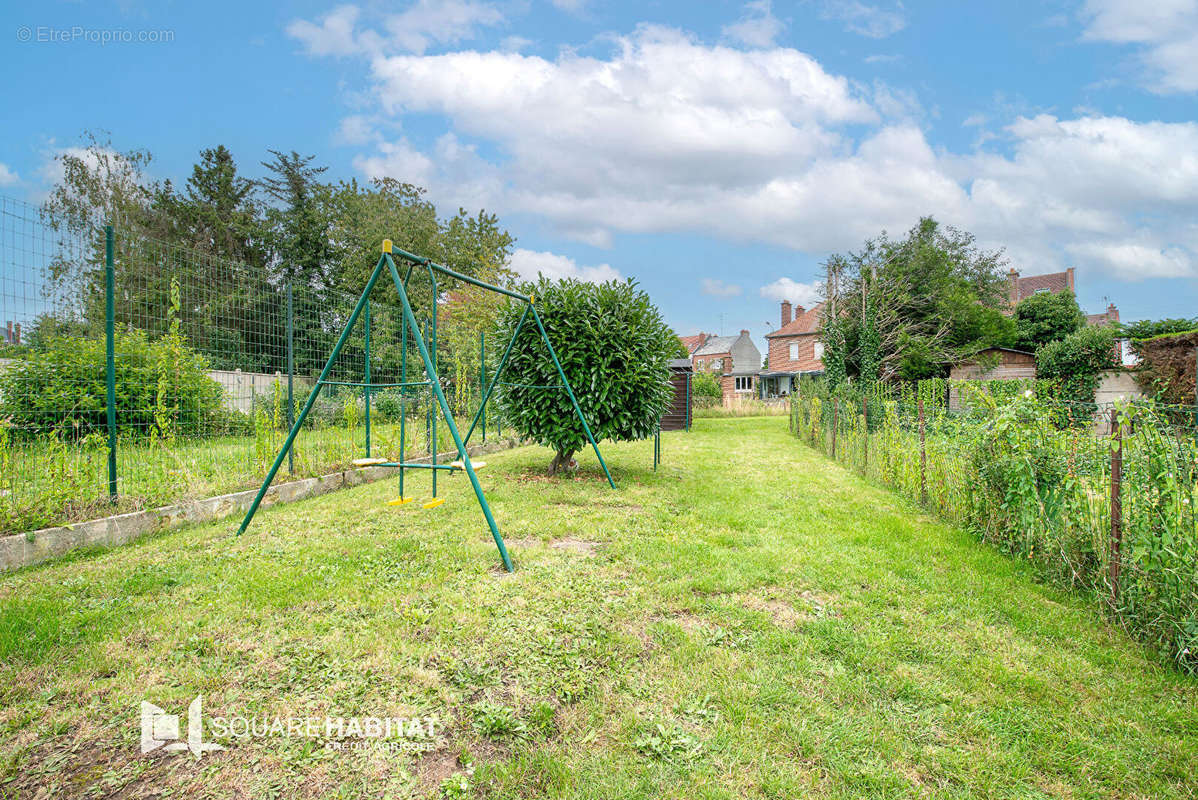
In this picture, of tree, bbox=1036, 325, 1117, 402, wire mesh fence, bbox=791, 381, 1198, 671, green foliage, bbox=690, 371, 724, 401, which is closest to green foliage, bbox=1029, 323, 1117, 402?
tree, bbox=1036, 325, 1117, 402

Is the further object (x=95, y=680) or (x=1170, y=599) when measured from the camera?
(x=1170, y=599)

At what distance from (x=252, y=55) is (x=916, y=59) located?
32.7 feet

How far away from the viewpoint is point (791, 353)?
39.0 m

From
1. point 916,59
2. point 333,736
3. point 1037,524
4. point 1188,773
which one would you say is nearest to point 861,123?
point 916,59

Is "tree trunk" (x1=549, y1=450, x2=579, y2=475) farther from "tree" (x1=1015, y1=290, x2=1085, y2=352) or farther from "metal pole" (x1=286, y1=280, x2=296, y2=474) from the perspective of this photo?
"tree" (x1=1015, y1=290, x2=1085, y2=352)

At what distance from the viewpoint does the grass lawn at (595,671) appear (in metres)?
1.87

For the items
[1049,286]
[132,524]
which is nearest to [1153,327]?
[132,524]

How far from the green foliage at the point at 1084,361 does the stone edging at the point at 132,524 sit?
19.4m

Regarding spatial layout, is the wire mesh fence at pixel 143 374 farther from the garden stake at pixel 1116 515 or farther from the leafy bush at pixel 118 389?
the garden stake at pixel 1116 515

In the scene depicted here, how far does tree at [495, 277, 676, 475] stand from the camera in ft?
23.5

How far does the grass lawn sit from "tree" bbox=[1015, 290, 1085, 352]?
3250 centimetres

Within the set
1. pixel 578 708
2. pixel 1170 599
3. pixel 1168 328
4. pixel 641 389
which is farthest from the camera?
pixel 1168 328

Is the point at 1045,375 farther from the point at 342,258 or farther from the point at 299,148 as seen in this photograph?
the point at 299,148

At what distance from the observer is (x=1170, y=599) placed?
8.62 feet
